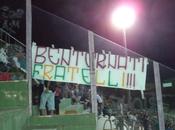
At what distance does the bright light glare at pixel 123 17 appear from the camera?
31.8ft

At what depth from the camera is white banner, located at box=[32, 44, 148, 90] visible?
8.83 metres

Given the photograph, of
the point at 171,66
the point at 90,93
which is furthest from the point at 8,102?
the point at 171,66

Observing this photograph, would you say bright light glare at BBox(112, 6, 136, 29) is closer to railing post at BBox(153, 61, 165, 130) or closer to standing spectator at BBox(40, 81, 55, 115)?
railing post at BBox(153, 61, 165, 130)

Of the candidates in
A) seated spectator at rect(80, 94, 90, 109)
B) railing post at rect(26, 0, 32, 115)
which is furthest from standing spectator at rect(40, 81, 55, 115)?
seated spectator at rect(80, 94, 90, 109)

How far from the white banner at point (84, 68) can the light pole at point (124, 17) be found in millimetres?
659

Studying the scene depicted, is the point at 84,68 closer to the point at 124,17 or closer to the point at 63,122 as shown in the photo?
the point at 63,122

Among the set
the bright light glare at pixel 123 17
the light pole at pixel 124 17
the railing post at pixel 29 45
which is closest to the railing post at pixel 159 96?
the light pole at pixel 124 17

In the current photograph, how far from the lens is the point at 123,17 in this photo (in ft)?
32.4

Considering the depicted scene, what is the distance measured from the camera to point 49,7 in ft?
32.0

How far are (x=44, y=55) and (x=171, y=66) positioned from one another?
2615 millimetres

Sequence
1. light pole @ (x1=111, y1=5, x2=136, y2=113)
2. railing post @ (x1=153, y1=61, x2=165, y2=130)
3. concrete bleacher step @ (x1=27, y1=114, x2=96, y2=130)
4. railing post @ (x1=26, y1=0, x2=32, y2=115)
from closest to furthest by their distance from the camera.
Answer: concrete bleacher step @ (x1=27, y1=114, x2=96, y2=130) → railing post @ (x1=26, y1=0, x2=32, y2=115) → railing post @ (x1=153, y1=61, x2=165, y2=130) → light pole @ (x1=111, y1=5, x2=136, y2=113)

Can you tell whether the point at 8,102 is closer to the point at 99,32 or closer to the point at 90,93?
the point at 90,93

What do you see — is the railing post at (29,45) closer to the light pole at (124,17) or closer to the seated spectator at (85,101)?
the seated spectator at (85,101)

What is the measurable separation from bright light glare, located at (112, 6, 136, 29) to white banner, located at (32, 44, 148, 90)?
0.85 m
